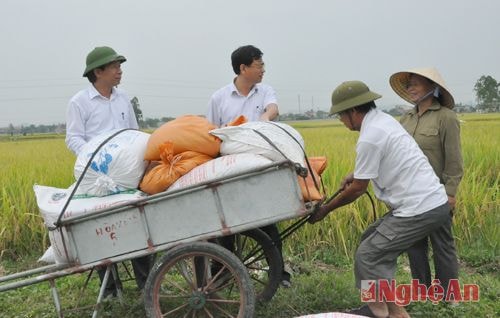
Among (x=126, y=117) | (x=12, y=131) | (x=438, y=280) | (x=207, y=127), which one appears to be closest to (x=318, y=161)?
(x=207, y=127)

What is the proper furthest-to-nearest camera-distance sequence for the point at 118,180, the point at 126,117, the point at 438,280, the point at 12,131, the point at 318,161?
the point at 12,131, the point at 126,117, the point at 438,280, the point at 318,161, the point at 118,180

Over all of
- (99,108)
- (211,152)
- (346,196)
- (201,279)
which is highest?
(99,108)

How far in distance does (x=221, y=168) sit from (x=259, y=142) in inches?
9.7

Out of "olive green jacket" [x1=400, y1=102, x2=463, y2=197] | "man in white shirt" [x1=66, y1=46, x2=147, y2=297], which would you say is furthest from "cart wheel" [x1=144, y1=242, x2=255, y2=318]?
"olive green jacket" [x1=400, y1=102, x2=463, y2=197]

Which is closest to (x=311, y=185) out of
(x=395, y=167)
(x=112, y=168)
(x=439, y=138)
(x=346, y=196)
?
(x=346, y=196)

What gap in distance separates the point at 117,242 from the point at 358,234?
2405mm

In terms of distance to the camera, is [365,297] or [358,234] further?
[358,234]

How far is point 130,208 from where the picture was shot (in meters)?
2.45

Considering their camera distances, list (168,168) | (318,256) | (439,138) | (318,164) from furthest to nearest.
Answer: (318,256)
(439,138)
(318,164)
(168,168)

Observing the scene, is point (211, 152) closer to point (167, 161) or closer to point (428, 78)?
point (167, 161)

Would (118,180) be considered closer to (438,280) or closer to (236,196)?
(236,196)

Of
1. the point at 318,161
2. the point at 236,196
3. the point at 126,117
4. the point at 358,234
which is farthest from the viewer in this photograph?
the point at 358,234

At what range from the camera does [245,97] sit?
11.5ft

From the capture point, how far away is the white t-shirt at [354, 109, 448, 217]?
8.34 ft
